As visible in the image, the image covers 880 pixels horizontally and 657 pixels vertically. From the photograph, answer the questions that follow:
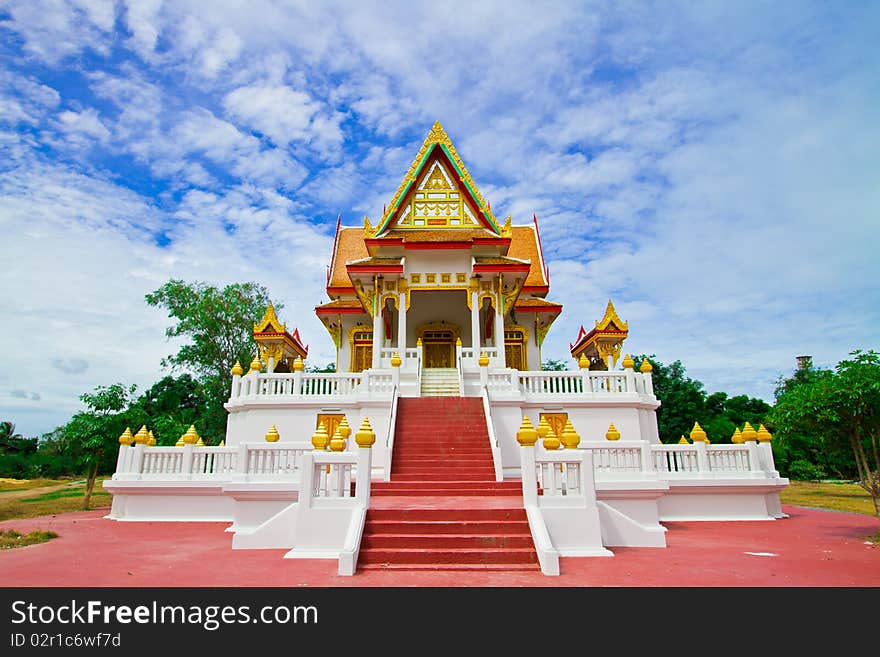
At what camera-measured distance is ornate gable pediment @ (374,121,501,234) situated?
57.0ft

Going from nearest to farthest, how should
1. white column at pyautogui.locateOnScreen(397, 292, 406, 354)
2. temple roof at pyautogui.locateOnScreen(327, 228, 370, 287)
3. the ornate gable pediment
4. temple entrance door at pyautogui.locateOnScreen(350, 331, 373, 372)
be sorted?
white column at pyautogui.locateOnScreen(397, 292, 406, 354), the ornate gable pediment, temple entrance door at pyautogui.locateOnScreen(350, 331, 373, 372), temple roof at pyautogui.locateOnScreen(327, 228, 370, 287)


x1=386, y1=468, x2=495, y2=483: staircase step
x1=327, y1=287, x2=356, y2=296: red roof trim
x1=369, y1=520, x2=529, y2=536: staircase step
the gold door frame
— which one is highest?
x1=327, y1=287, x2=356, y2=296: red roof trim

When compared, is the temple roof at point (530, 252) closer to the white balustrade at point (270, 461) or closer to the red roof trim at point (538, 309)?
the red roof trim at point (538, 309)

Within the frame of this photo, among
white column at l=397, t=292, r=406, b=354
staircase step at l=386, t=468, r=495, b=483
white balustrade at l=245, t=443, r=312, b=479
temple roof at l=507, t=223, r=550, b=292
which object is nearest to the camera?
white balustrade at l=245, t=443, r=312, b=479

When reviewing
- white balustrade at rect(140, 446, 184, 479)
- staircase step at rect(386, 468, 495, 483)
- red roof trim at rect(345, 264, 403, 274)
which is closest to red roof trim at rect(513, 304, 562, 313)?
red roof trim at rect(345, 264, 403, 274)

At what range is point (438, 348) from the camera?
19094mm

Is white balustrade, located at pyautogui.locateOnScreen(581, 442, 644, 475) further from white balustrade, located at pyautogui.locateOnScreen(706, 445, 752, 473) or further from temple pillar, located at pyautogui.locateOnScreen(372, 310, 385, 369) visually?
temple pillar, located at pyautogui.locateOnScreen(372, 310, 385, 369)

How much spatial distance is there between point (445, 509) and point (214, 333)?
23.4 m

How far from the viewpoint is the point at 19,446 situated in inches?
1676

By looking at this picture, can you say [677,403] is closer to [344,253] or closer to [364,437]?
[344,253]

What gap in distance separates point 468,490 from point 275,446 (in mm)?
3348

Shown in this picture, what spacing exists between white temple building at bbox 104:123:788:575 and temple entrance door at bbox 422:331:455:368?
5 centimetres
